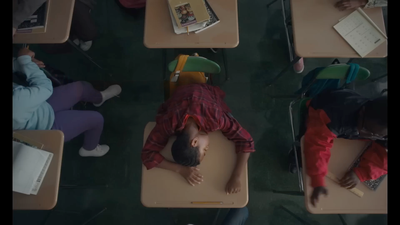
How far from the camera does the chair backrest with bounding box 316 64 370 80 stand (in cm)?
159

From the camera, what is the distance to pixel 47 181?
153 centimetres

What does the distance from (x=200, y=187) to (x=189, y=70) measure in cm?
78

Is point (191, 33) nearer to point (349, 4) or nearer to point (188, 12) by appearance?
point (188, 12)

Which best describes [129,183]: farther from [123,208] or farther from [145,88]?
[145,88]

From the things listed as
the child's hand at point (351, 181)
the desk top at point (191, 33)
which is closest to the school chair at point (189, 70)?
the desk top at point (191, 33)

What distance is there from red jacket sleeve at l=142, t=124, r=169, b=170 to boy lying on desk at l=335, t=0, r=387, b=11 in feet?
5.01

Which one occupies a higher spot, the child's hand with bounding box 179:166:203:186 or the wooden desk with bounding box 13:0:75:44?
the wooden desk with bounding box 13:0:75:44

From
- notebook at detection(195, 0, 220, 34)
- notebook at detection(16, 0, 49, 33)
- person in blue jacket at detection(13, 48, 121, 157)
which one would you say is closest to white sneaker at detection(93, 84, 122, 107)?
person in blue jacket at detection(13, 48, 121, 157)

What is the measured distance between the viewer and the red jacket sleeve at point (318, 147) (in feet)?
5.13

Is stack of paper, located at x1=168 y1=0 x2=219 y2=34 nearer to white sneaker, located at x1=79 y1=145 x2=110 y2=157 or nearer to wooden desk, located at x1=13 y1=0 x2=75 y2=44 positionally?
wooden desk, located at x1=13 y1=0 x2=75 y2=44
